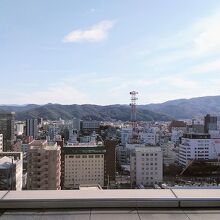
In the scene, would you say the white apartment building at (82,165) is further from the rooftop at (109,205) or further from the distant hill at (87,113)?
the distant hill at (87,113)

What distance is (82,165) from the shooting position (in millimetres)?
12273

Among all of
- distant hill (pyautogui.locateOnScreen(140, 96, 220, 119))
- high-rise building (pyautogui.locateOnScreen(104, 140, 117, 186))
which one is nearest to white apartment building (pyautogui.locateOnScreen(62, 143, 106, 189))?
high-rise building (pyautogui.locateOnScreen(104, 140, 117, 186))

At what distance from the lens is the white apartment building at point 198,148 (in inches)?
647

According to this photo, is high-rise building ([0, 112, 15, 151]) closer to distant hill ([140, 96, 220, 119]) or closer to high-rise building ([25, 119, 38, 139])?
high-rise building ([25, 119, 38, 139])

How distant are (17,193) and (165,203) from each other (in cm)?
33

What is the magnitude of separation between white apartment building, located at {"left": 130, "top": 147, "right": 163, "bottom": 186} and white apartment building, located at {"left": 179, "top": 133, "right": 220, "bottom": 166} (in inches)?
159

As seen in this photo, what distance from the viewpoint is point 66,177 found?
12375 millimetres

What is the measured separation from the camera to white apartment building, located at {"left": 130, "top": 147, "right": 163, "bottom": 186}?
12328mm

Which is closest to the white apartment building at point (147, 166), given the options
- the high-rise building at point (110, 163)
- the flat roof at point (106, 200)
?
the high-rise building at point (110, 163)

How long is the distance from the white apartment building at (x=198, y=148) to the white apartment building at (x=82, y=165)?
5309mm

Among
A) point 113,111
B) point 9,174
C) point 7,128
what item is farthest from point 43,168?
point 113,111

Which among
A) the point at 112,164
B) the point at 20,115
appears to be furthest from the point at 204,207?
the point at 20,115

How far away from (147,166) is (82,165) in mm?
2273

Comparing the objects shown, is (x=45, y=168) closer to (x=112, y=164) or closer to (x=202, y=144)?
(x=112, y=164)
